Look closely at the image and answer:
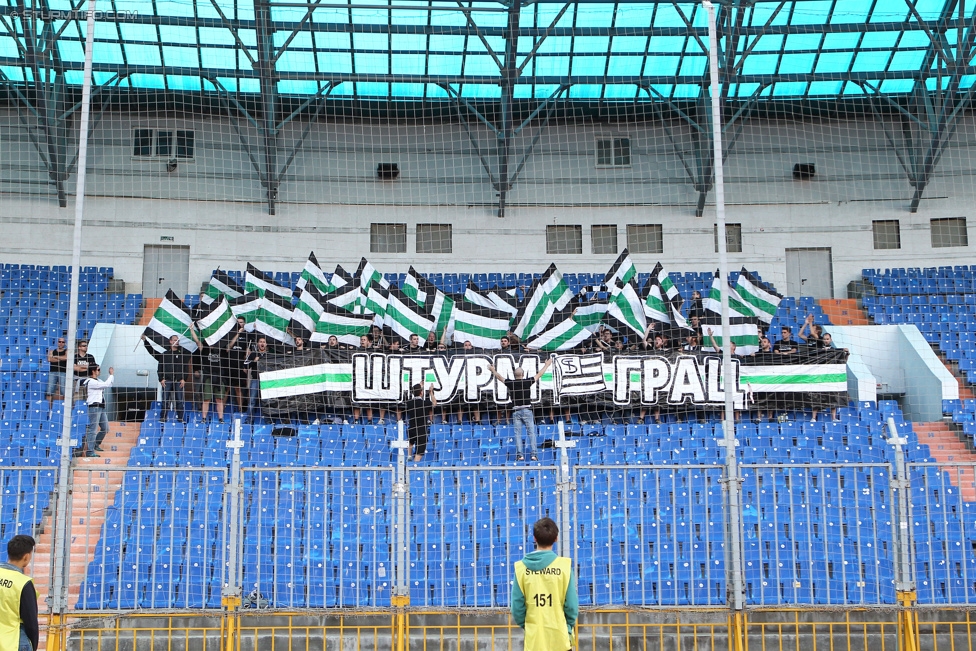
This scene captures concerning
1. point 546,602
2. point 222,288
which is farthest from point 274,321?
point 546,602

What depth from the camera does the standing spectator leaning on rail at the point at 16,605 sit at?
24.1 ft

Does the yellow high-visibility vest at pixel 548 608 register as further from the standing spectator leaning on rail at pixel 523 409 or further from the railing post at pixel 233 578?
the standing spectator leaning on rail at pixel 523 409

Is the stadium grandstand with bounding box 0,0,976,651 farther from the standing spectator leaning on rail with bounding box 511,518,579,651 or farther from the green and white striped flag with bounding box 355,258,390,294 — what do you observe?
the standing spectator leaning on rail with bounding box 511,518,579,651

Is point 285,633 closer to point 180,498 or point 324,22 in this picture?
point 180,498

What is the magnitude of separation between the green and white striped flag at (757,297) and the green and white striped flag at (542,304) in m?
4.05

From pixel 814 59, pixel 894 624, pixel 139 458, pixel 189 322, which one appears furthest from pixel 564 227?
pixel 894 624

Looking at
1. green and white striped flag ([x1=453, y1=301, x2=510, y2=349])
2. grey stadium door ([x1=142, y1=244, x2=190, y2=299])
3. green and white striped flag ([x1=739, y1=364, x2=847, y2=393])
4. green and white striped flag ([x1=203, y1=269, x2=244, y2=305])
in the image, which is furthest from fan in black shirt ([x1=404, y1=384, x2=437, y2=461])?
grey stadium door ([x1=142, y1=244, x2=190, y2=299])

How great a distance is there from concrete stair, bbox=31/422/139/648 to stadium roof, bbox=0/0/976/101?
10.5 metres

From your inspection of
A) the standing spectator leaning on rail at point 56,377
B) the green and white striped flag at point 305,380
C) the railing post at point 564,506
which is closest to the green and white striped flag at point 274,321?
the green and white striped flag at point 305,380

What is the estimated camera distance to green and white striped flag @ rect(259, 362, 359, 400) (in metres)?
20.6

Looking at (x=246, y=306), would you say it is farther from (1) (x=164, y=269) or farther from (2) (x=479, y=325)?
(1) (x=164, y=269)

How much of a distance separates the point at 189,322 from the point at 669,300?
1015 cm

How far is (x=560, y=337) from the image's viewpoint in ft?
73.6

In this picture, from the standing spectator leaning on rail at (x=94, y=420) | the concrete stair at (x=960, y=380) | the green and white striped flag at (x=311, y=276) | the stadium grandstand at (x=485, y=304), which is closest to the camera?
the stadium grandstand at (x=485, y=304)
